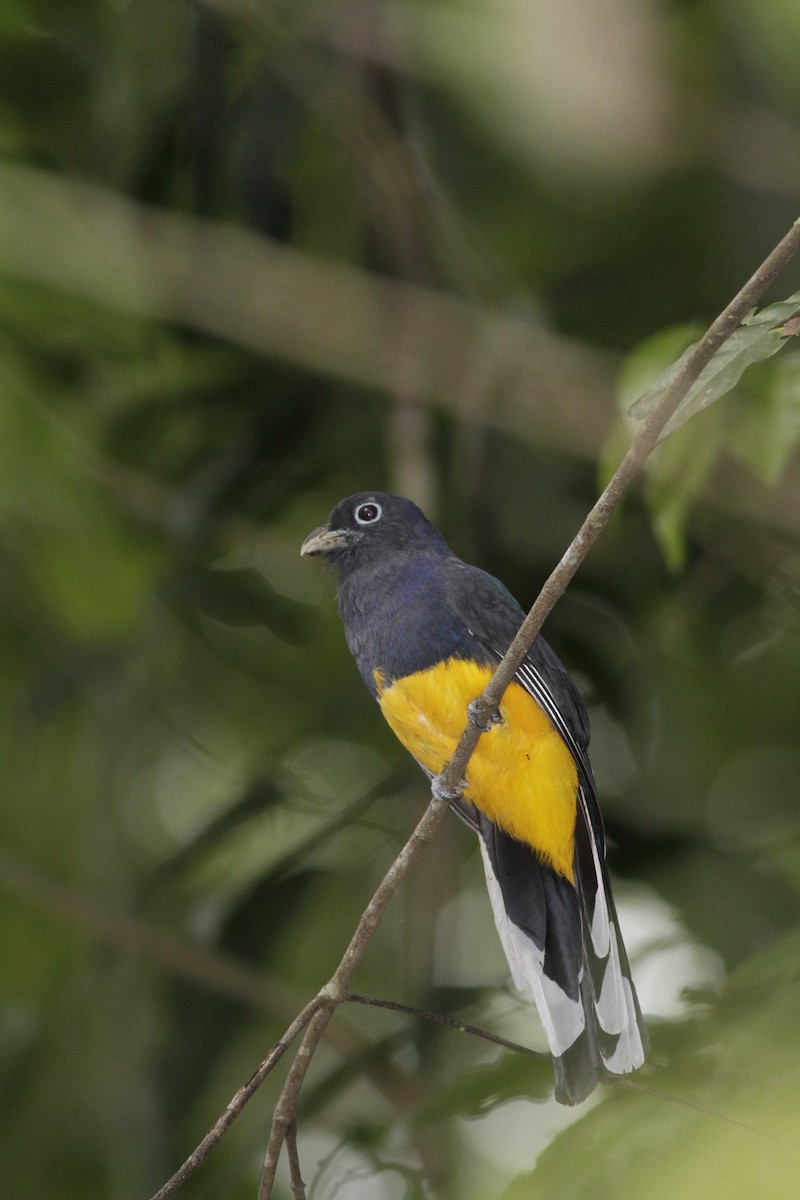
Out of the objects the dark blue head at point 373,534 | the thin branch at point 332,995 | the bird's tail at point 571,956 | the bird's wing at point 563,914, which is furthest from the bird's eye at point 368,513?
the thin branch at point 332,995

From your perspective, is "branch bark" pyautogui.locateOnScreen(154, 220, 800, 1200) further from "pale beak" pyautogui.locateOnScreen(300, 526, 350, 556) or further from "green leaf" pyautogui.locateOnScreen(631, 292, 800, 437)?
"pale beak" pyautogui.locateOnScreen(300, 526, 350, 556)

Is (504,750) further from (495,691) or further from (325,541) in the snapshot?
(495,691)

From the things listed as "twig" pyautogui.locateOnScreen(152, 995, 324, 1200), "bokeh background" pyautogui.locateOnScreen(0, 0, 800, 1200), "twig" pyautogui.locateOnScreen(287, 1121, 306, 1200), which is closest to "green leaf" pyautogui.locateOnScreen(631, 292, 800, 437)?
"twig" pyautogui.locateOnScreen(152, 995, 324, 1200)

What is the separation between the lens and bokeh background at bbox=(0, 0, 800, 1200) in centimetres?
346

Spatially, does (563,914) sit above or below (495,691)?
below

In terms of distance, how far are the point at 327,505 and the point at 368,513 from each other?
52.2 inches

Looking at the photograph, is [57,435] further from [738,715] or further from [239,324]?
[738,715]

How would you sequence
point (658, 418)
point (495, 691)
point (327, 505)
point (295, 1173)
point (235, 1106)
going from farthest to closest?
1. point (327, 505)
2. point (495, 691)
3. point (295, 1173)
4. point (235, 1106)
5. point (658, 418)

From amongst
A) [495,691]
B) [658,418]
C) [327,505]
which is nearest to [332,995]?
[495,691]

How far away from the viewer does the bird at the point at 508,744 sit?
2840 mm

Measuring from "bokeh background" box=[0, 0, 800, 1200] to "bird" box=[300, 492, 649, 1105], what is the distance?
10.5 inches

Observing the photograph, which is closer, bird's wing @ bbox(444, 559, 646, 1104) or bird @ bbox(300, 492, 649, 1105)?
bird's wing @ bbox(444, 559, 646, 1104)

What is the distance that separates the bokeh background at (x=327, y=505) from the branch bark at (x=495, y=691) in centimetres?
97

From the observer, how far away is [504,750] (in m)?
3.12
